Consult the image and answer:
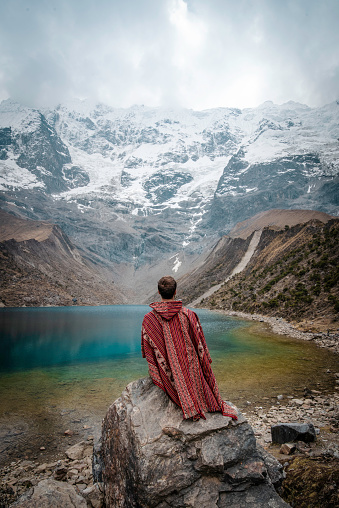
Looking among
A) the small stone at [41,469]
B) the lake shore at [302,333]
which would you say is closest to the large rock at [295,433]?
the small stone at [41,469]

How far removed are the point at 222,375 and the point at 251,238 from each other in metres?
82.6

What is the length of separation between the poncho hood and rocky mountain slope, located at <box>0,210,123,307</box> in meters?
85.0

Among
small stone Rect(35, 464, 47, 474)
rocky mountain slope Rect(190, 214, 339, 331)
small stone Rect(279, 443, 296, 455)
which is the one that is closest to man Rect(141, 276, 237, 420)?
small stone Rect(279, 443, 296, 455)

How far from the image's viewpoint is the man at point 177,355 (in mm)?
4113

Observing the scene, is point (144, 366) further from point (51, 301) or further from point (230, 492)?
point (51, 301)

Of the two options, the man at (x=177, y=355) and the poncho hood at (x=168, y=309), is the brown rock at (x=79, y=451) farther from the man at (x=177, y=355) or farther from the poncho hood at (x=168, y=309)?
the poncho hood at (x=168, y=309)

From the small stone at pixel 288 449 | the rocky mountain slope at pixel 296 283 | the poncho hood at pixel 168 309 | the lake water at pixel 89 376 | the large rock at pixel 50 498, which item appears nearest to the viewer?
the large rock at pixel 50 498

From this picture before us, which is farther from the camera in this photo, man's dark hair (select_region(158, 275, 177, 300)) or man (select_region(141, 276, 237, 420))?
man's dark hair (select_region(158, 275, 177, 300))

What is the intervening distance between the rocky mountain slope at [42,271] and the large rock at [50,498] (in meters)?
83.7

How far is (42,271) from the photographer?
103375 millimetres

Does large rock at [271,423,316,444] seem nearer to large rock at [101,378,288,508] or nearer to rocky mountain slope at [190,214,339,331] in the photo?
large rock at [101,378,288,508]

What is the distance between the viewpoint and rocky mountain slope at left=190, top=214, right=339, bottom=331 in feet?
102

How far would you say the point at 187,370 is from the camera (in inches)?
167

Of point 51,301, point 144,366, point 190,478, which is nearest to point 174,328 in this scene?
point 190,478
